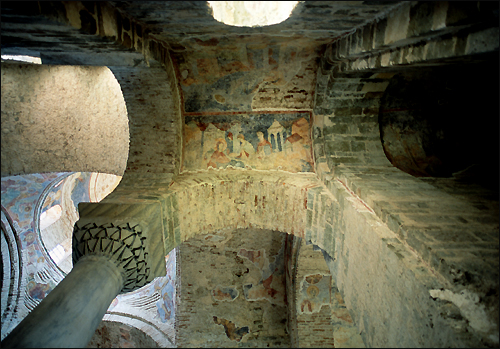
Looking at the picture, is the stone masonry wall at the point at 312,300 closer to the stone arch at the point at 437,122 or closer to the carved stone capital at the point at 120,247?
the stone arch at the point at 437,122

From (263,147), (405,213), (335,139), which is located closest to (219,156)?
(263,147)

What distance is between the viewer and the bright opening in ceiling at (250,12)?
297 centimetres

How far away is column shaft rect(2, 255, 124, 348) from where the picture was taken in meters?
1.92

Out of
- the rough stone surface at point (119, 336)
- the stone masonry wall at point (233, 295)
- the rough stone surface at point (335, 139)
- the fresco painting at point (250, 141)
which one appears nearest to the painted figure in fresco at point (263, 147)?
the fresco painting at point (250, 141)

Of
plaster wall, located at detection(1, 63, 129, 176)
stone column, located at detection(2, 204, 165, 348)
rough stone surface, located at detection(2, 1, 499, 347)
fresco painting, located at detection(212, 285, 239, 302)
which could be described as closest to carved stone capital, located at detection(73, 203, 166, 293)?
stone column, located at detection(2, 204, 165, 348)

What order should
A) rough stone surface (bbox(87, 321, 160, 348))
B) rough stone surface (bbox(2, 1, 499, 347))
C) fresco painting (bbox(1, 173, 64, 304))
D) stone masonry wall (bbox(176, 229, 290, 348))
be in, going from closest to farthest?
rough stone surface (bbox(2, 1, 499, 347))
stone masonry wall (bbox(176, 229, 290, 348))
fresco painting (bbox(1, 173, 64, 304))
rough stone surface (bbox(87, 321, 160, 348))

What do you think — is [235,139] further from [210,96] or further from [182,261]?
[182,261]

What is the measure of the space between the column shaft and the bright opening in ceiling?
2.42 metres

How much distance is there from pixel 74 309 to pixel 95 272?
401mm

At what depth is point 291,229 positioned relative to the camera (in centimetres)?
409

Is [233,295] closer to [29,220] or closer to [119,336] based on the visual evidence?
[119,336]

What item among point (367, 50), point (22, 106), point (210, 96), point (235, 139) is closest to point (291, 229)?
point (235, 139)

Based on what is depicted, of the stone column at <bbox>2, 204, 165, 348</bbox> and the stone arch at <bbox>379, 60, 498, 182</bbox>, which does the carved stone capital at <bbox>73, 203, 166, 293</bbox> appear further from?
the stone arch at <bbox>379, 60, 498, 182</bbox>

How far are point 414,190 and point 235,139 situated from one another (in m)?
2.27
